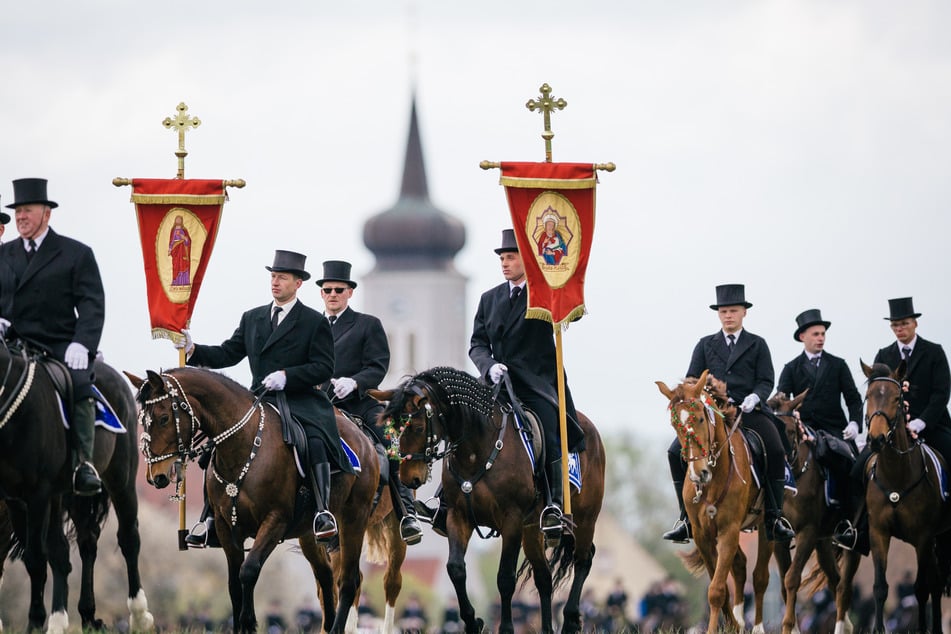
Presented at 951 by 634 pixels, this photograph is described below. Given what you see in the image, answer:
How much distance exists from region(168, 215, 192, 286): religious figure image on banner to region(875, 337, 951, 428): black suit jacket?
7.97m

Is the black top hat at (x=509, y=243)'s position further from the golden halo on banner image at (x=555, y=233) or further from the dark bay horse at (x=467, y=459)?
the dark bay horse at (x=467, y=459)

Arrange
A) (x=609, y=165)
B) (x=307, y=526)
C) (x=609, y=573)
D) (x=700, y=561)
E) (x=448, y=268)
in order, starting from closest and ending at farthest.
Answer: (x=307, y=526) < (x=609, y=165) < (x=700, y=561) < (x=609, y=573) < (x=448, y=268)

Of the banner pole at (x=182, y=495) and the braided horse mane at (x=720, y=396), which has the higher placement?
the braided horse mane at (x=720, y=396)

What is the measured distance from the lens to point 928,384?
20750 millimetres

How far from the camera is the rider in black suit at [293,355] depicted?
53.2 feet

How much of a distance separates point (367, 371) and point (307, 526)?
261cm

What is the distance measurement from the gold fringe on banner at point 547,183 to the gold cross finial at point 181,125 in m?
3.47

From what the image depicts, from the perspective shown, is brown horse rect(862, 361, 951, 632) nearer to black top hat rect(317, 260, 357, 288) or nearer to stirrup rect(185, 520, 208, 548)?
black top hat rect(317, 260, 357, 288)

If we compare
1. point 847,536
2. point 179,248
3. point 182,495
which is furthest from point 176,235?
point 847,536

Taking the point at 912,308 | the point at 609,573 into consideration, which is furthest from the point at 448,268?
the point at 912,308

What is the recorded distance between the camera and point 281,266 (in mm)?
16703

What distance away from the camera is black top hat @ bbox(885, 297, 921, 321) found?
69.4 feet

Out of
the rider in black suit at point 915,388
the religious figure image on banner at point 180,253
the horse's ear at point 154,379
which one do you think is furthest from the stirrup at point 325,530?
the rider in black suit at point 915,388

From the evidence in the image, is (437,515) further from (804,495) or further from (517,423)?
(804,495)
